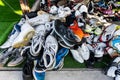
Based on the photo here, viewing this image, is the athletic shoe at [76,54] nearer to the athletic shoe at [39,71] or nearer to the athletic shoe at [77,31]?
the athletic shoe at [77,31]

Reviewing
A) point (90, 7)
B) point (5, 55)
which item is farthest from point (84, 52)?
point (90, 7)

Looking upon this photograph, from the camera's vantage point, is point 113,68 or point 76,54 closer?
point 113,68

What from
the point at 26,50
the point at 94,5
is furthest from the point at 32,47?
the point at 94,5

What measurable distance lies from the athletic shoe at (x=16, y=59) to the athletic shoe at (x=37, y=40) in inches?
8.0

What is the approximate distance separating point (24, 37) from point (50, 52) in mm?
306

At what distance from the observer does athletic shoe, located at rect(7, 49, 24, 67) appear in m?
2.48

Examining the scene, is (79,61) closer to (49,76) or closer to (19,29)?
(49,76)

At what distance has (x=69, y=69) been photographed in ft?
→ 8.00

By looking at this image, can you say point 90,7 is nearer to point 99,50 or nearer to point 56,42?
point 99,50

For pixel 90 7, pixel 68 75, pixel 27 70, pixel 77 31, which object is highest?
pixel 90 7

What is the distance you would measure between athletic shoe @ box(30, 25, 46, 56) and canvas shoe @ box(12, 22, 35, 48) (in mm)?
56

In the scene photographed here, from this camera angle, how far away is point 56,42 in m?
2.44

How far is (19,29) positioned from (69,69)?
68 centimetres

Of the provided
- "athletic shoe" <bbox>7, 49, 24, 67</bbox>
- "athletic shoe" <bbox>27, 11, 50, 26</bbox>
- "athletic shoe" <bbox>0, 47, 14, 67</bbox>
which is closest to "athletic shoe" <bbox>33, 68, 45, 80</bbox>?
"athletic shoe" <bbox>7, 49, 24, 67</bbox>
